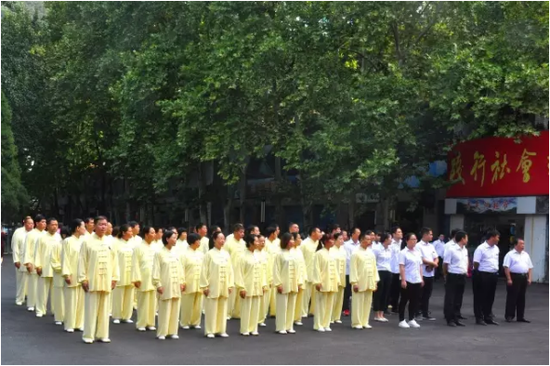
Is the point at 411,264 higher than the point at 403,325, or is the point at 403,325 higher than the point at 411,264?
the point at 411,264

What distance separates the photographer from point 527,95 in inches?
997

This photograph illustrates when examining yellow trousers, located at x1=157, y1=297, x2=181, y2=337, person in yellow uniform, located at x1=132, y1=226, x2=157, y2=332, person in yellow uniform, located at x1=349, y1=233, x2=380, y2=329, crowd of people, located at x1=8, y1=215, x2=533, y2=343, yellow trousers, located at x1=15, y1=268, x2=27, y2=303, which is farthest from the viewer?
yellow trousers, located at x1=15, y1=268, x2=27, y2=303

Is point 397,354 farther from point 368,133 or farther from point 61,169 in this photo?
point 61,169

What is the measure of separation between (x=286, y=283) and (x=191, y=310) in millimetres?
1531

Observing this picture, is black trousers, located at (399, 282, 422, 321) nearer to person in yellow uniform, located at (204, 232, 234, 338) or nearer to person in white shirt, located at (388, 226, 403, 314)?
person in white shirt, located at (388, 226, 403, 314)

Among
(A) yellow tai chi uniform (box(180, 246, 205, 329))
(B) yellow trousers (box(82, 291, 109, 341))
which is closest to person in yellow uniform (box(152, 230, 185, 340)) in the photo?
(A) yellow tai chi uniform (box(180, 246, 205, 329))

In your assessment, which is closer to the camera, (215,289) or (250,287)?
(215,289)

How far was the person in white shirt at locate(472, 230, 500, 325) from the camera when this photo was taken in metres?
16.4

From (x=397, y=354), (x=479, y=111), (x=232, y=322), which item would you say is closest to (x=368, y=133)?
(x=479, y=111)

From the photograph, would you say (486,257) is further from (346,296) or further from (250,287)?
(250,287)

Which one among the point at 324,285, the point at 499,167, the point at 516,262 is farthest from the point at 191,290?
the point at 499,167

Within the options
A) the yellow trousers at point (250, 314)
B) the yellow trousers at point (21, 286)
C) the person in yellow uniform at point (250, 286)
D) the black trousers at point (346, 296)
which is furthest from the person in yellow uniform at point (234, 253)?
the yellow trousers at point (21, 286)

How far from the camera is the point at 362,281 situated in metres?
15.4

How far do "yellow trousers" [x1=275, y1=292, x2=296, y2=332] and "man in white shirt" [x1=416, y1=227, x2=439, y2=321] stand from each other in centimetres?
258
